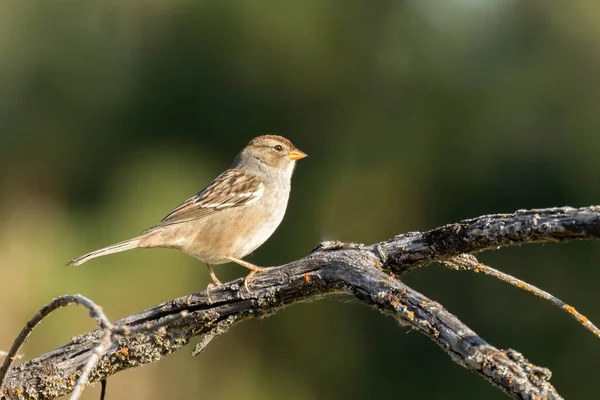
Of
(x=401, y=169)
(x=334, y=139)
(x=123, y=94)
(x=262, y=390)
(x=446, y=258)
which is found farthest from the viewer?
(x=123, y=94)

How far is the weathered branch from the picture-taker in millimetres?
2027

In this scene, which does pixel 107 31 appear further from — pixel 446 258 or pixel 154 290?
pixel 446 258

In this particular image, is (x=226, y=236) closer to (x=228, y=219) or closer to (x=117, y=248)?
(x=228, y=219)

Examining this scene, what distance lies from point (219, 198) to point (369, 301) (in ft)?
7.48

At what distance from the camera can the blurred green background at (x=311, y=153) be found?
841 cm

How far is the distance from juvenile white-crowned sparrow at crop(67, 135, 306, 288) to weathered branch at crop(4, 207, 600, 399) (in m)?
1.04

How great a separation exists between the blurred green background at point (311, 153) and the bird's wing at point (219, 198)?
3430mm

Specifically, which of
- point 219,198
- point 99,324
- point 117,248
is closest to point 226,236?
point 219,198

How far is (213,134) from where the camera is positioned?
11.4 metres

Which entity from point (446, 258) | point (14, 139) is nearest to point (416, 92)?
point (14, 139)

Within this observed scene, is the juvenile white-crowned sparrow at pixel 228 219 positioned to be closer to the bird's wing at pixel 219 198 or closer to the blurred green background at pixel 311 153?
the bird's wing at pixel 219 198

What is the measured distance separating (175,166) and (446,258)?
347 inches

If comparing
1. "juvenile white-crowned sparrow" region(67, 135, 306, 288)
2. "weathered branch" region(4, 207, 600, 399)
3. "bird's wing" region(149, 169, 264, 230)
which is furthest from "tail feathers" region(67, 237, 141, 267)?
"weathered branch" region(4, 207, 600, 399)

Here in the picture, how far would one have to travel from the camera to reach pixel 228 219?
14.5 ft
